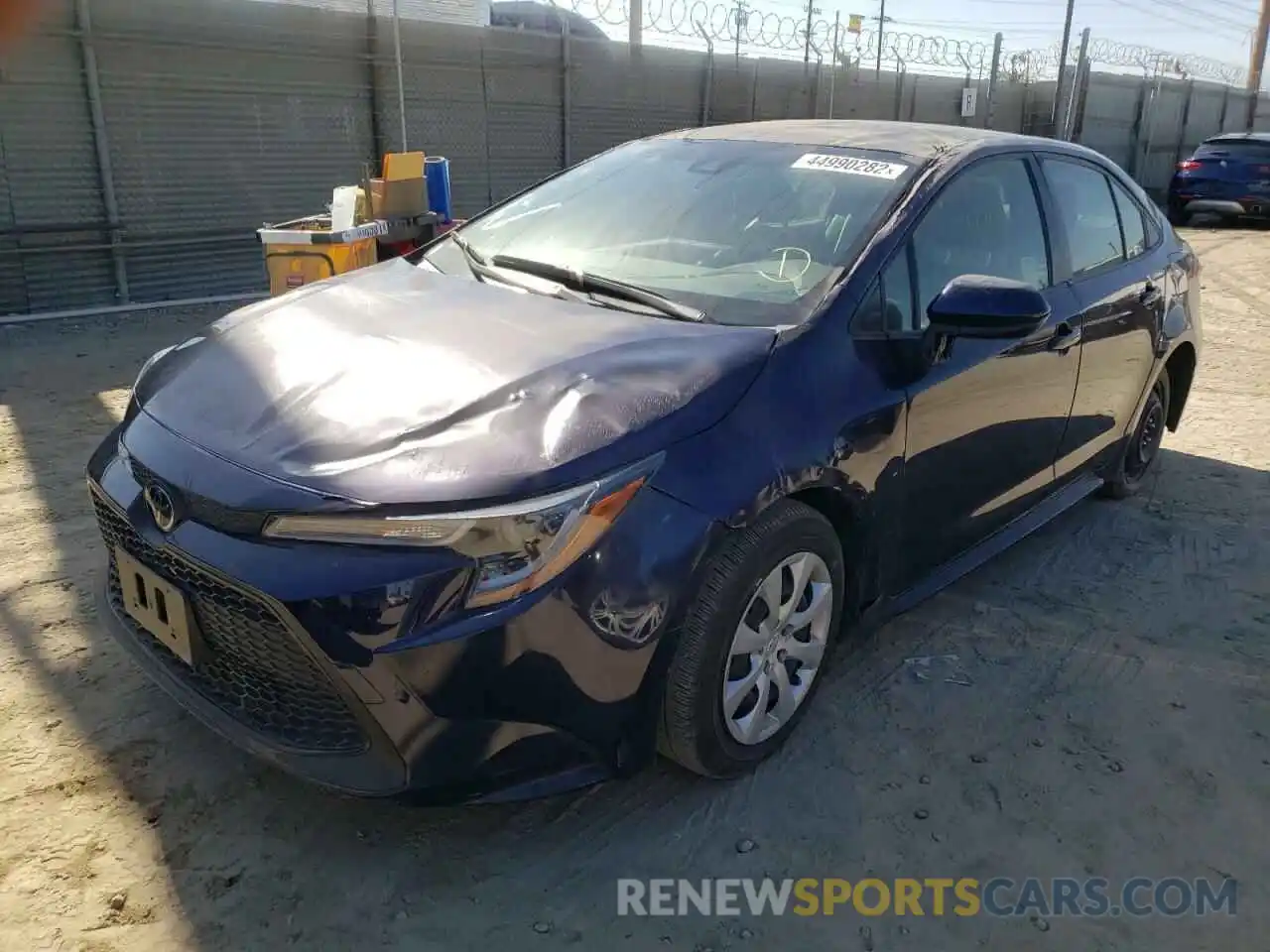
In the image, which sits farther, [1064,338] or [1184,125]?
[1184,125]

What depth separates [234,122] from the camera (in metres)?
9.01

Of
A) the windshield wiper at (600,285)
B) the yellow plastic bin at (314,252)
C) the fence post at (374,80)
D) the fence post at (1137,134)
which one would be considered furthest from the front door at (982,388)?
the fence post at (1137,134)

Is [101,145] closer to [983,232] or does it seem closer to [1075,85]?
[983,232]

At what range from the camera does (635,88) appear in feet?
41.7

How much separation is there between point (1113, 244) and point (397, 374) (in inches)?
121

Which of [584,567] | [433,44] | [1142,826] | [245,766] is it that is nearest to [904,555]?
[1142,826]

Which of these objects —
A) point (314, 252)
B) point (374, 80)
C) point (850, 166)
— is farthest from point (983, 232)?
point (374, 80)

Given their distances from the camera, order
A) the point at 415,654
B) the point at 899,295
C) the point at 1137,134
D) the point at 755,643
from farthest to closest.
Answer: the point at 1137,134, the point at 899,295, the point at 755,643, the point at 415,654

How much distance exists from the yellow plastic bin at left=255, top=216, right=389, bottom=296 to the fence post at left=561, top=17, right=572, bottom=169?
6.07m

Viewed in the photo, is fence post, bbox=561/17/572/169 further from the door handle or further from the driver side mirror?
the driver side mirror

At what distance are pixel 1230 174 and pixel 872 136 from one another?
1667cm

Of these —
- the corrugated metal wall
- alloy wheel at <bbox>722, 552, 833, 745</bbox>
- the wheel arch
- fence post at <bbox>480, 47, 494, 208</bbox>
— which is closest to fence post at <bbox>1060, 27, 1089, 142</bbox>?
the corrugated metal wall

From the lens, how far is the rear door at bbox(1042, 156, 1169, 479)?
3756 millimetres

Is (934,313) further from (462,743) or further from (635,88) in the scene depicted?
(635,88)
